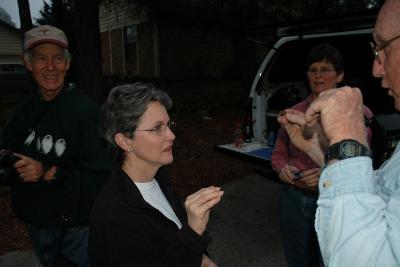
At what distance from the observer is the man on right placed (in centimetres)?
105

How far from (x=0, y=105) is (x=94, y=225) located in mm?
14602

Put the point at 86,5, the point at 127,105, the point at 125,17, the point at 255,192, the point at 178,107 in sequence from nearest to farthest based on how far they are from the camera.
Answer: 1. the point at 127,105
2. the point at 255,192
3. the point at 86,5
4. the point at 178,107
5. the point at 125,17

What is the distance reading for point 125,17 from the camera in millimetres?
20297

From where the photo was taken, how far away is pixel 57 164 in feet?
7.44

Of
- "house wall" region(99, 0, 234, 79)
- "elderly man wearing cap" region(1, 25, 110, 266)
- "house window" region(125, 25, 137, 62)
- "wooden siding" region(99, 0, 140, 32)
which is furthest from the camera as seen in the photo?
"house window" region(125, 25, 137, 62)

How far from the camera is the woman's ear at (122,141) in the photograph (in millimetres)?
2031

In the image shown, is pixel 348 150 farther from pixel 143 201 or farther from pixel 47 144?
pixel 47 144

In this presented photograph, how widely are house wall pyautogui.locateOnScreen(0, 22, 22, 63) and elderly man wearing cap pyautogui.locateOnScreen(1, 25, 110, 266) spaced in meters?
32.8

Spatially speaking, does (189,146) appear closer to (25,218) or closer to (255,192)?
(255,192)

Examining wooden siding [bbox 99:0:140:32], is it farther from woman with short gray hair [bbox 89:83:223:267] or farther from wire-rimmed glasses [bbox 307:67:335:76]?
woman with short gray hair [bbox 89:83:223:267]

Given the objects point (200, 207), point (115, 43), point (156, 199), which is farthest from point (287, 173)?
point (115, 43)

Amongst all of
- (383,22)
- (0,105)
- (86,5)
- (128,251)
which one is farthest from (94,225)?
(0,105)

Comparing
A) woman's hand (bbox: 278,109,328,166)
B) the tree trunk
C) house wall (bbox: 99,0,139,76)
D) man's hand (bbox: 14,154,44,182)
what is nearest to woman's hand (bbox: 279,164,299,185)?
woman's hand (bbox: 278,109,328,166)

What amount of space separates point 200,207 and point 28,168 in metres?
1.08
